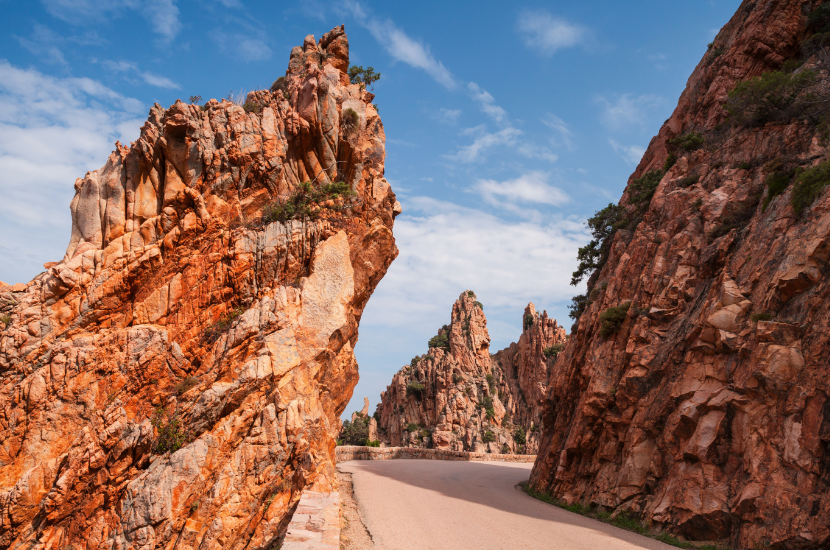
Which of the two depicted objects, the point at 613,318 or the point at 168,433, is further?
the point at 613,318

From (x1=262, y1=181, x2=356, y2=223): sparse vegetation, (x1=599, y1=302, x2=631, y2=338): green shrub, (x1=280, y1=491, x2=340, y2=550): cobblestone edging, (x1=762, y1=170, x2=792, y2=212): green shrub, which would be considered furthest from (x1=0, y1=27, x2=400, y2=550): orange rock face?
(x1=762, y1=170, x2=792, y2=212): green shrub

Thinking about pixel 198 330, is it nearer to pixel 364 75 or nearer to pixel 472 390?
pixel 364 75

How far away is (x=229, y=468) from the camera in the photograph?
12.4m

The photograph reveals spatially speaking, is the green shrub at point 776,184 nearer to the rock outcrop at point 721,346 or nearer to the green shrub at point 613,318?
the rock outcrop at point 721,346

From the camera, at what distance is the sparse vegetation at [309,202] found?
17359 millimetres

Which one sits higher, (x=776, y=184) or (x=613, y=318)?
(x=776, y=184)

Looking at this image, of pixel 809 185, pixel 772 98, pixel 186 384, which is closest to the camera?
pixel 809 185

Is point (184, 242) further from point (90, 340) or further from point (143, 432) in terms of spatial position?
point (143, 432)

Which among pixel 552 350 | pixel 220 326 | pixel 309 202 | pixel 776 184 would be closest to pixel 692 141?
pixel 776 184

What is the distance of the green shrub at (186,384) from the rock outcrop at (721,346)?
1306cm

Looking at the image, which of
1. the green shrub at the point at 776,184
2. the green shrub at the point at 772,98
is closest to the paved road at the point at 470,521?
the green shrub at the point at 776,184

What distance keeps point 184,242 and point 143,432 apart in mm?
6709

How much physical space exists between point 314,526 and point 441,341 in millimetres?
64311

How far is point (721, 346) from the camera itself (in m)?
11.9
